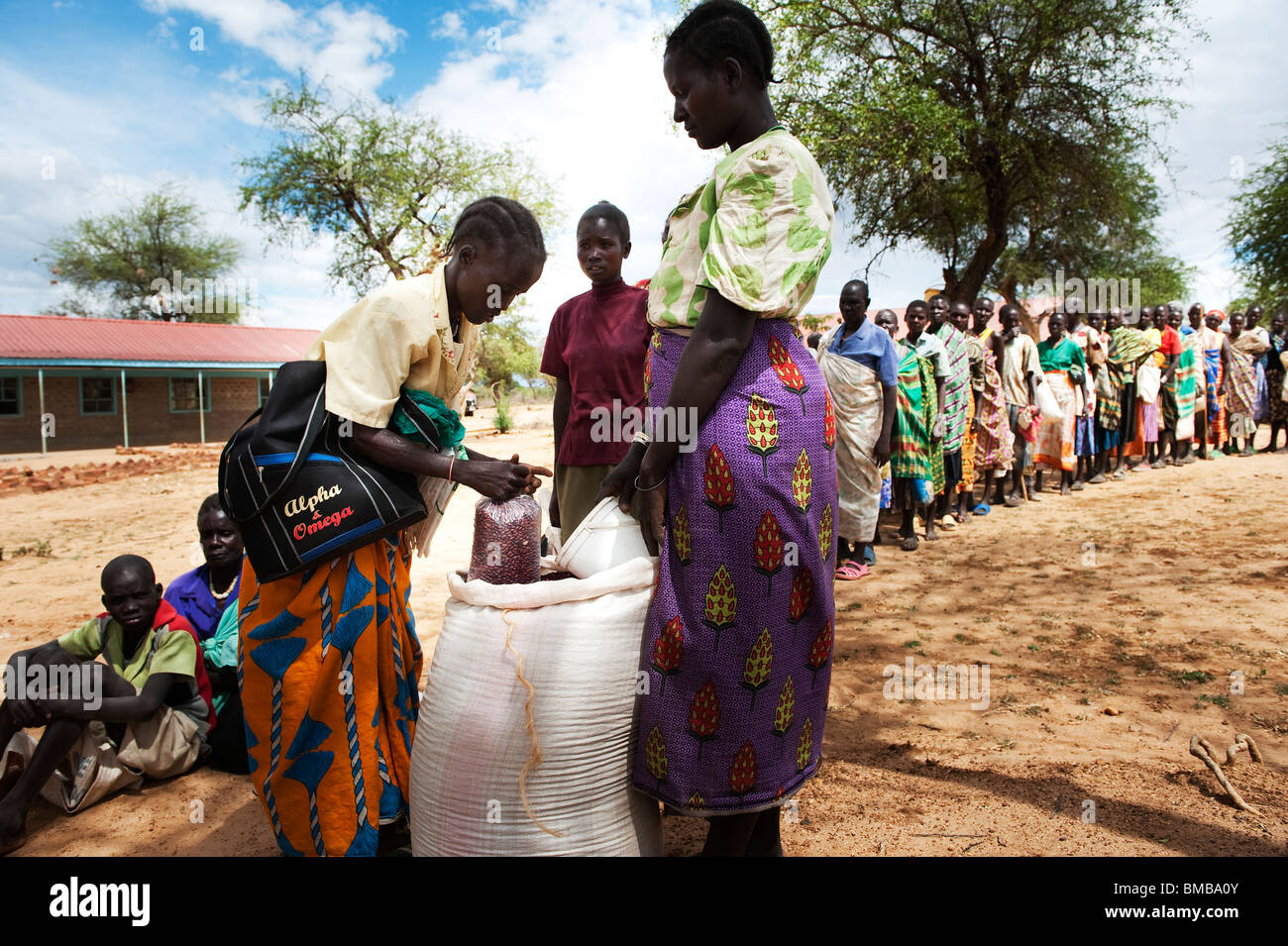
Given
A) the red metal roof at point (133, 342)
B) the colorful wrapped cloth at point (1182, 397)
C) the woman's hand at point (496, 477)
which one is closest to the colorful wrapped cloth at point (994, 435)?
the colorful wrapped cloth at point (1182, 397)

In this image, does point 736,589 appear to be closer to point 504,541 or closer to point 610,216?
point 504,541

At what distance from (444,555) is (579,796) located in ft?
16.7

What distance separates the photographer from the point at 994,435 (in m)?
7.71

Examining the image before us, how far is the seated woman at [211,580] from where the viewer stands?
312 centimetres

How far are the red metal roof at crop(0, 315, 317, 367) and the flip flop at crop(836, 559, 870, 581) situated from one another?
17.6 meters

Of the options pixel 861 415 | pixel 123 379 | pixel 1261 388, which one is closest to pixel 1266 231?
pixel 1261 388

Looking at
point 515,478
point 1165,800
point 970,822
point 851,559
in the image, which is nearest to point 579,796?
point 515,478

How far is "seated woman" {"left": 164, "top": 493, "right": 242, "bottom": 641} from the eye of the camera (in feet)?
10.3

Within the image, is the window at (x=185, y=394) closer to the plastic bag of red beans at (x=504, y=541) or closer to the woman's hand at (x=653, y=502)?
the plastic bag of red beans at (x=504, y=541)

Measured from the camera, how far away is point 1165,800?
7.93 ft

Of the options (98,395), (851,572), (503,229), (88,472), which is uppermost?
(98,395)

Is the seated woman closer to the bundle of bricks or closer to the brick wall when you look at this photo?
the bundle of bricks

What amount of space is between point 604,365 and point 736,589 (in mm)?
1503

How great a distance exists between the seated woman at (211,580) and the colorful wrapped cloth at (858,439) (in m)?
3.88
